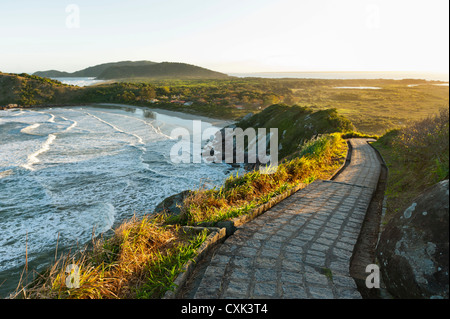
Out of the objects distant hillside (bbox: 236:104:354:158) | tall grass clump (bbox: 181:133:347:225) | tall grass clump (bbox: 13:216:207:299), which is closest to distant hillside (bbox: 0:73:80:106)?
distant hillside (bbox: 236:104:354:158)

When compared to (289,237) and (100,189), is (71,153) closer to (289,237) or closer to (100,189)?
(100,189)

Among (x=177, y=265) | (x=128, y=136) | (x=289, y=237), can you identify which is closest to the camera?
(x=177, y=265)

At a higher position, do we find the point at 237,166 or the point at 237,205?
the point at 237,205

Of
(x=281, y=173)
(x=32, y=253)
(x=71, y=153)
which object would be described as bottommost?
(x=32, y=253)

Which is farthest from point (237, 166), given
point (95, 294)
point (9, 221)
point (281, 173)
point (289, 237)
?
point (95, 294)

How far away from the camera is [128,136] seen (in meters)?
29.9

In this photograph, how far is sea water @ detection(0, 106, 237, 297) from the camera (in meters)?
9.18

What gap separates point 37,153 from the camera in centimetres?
2128

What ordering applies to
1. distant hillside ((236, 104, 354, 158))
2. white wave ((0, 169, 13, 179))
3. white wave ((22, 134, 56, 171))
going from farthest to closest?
distant hillside ((236, 104, 354, 158)) < white wave ((22, 134, 56, 171)) < white wave ((0, 169, 13, 179))

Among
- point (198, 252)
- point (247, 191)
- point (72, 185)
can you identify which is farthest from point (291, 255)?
point (72, 185)

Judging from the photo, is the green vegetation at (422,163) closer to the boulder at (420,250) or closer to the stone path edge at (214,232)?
the stone path edge at (214,232)
